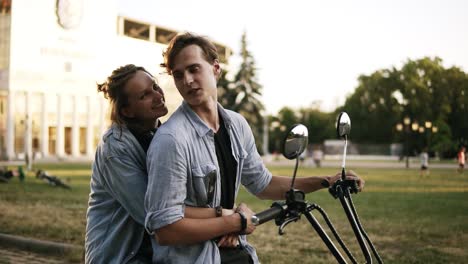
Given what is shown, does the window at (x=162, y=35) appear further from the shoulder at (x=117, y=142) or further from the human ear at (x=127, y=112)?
the shoulder at (x=117, y=142)

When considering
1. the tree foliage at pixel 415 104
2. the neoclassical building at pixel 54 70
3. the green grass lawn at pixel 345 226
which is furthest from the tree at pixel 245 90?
the green grass lawn at pixel 345 226

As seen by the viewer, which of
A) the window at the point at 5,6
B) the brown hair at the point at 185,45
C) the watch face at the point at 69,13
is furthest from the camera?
the watch face at the point at 69,13

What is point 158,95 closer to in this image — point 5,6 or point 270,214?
point 270,214

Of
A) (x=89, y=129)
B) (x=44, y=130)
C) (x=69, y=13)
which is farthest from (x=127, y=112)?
(x=89, y=129)

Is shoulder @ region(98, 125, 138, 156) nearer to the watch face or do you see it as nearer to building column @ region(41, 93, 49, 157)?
building column @ region(41, 93, 49, 157)

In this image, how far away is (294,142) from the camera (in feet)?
8.84

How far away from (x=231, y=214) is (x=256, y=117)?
63407mm

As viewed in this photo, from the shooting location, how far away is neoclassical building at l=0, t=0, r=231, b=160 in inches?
2997

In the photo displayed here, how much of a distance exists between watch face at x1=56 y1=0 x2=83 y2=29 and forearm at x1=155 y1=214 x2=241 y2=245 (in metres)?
82.3

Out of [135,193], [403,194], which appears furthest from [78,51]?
[135,193]

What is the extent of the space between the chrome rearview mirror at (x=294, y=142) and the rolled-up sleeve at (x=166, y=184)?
17.9 inches

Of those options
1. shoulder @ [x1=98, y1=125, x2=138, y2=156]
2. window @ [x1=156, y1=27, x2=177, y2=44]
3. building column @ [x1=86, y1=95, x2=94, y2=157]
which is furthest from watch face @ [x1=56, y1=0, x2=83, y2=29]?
shoulder @ [x1=98, y1=125, x2=138, y2=156]

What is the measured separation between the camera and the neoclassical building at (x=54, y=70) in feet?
250

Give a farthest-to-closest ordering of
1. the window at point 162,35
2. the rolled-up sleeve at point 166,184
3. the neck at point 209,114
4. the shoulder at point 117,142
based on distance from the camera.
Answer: the window at point 162,35 < the shoulder at point 117,142 < the neck at point 209,114 < the rolled-up sleeve at point 166,184
